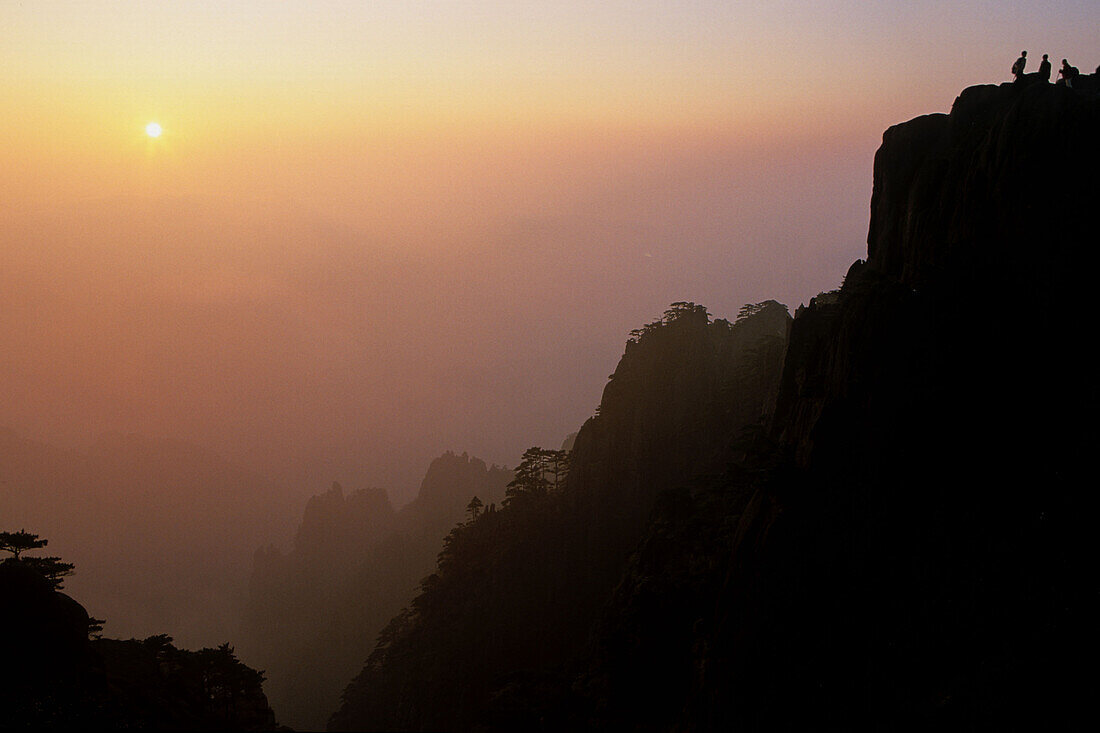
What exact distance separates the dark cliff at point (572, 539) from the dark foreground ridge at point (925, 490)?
2040 centimetres

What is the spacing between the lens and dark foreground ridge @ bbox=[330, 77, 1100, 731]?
29328mm

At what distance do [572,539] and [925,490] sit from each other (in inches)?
2232

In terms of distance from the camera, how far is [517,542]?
3494 inches

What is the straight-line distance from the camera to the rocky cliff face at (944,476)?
29.0 m

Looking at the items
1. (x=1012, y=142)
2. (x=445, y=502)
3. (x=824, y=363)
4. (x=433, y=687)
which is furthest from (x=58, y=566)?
(x=445, y=502)

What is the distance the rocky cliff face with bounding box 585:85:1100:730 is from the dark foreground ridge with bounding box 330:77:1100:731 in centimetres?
10

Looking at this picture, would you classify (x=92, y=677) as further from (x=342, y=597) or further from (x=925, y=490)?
(x=342, y=597)

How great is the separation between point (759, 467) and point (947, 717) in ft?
60.8

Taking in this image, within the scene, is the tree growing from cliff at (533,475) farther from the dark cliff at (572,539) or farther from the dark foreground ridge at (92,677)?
the dark foreground ridge at (92,677)

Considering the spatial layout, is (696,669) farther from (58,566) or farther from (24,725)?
(58,566)

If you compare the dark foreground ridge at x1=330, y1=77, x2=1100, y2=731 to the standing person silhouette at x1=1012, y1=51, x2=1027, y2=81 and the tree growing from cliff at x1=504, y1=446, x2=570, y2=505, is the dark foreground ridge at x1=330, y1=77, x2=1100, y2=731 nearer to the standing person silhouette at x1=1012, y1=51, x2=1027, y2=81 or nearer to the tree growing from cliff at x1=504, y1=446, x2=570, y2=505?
the standing person silhouette at x1=1012, y1=51, x2=1027, y2=81

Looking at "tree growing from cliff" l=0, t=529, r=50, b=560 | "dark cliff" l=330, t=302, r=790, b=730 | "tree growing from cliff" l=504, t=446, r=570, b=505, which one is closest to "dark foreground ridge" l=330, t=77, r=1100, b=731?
"dark cliff" l=330, t=302, r=790, b=730

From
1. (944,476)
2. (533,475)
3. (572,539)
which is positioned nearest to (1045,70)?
(944,476)

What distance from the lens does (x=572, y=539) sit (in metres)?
86.6
